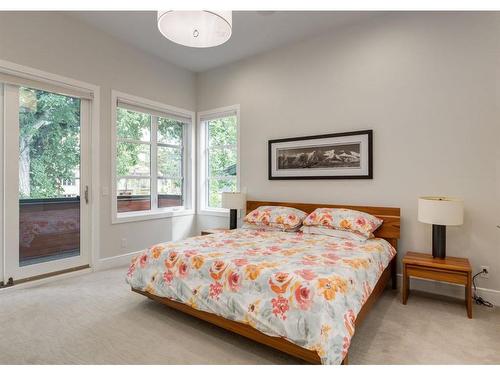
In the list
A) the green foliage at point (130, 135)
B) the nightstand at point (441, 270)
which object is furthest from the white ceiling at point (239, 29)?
the nightstand at point (441, 270)

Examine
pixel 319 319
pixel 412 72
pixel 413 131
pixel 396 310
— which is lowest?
pixel 396 310

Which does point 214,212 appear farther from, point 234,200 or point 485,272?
point 485,272

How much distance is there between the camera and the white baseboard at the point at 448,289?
2.61 metres

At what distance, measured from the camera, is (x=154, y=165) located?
167 inches

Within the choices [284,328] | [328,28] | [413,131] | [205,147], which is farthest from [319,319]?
[205,147]

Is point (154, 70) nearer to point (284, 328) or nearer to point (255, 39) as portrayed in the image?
point (255, 39)

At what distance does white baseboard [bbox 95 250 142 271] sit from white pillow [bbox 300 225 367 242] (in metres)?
2.37

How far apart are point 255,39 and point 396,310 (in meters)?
3.43

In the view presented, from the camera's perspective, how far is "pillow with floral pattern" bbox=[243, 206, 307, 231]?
329cm

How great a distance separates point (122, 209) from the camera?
12.7ft

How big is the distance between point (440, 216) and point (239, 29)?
2.96m

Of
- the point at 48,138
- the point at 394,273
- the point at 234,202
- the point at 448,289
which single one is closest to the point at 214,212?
the point at 234,202

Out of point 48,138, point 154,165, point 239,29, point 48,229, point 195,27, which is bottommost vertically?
point 48,229

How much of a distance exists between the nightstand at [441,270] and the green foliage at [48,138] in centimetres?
374
